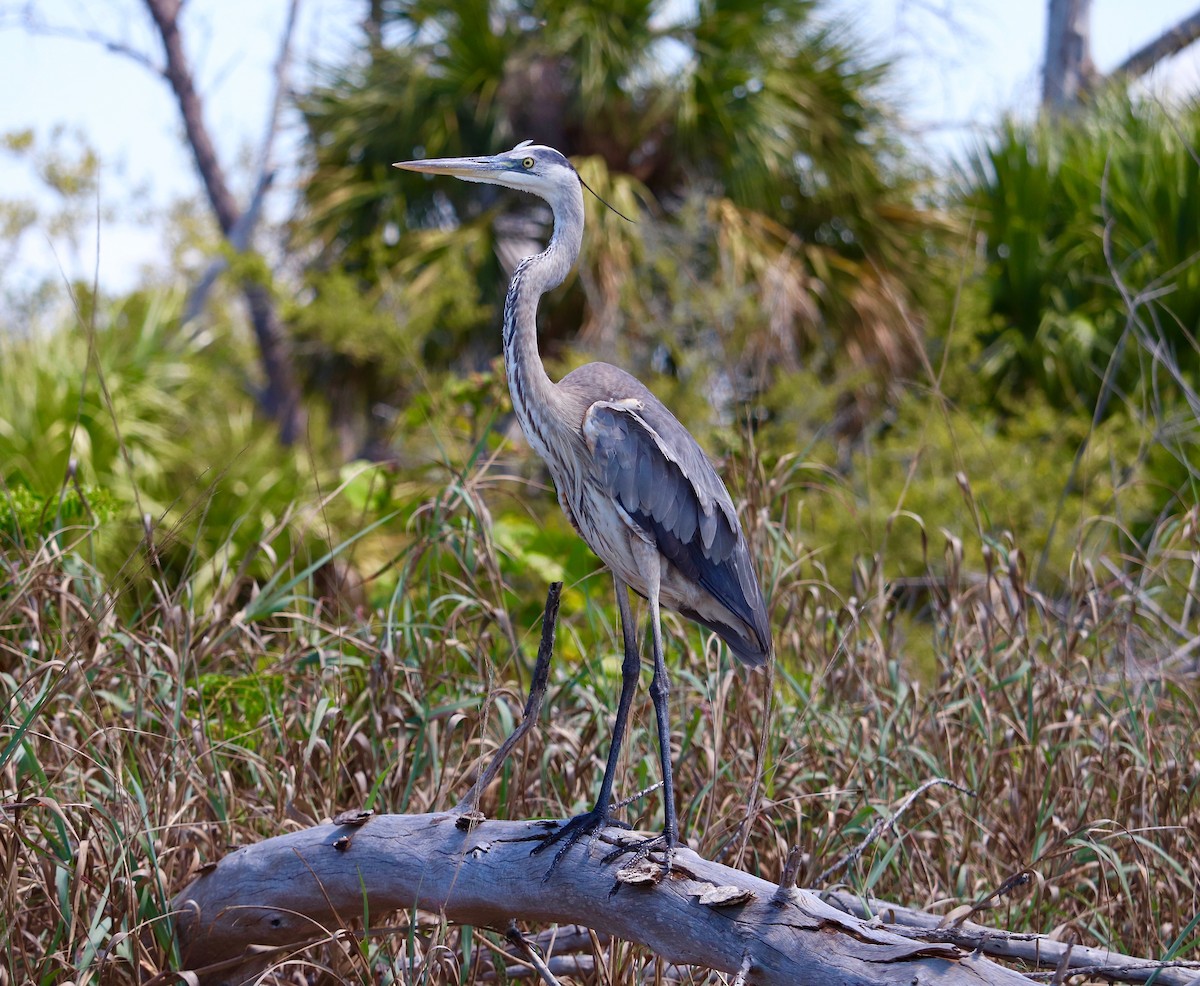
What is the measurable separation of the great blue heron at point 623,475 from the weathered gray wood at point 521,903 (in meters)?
0.36

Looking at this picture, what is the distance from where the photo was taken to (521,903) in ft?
6.57

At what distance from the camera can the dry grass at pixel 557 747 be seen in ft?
7.71

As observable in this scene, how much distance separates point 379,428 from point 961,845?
21.9 feet

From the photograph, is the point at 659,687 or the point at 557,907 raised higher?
the point at 659,687

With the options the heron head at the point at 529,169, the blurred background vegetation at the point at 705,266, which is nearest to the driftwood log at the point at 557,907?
the heron head at the point at 529,169

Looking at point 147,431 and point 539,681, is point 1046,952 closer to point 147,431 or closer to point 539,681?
point 539,681

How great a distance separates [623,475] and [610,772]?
61 centimetres

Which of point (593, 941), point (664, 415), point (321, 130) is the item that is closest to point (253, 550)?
point (664, 415)

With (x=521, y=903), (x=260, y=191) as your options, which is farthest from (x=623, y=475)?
(x=260, y=191)

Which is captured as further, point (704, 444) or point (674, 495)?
point (704, 444)

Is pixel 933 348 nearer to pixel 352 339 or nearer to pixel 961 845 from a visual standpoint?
pixel 352 339

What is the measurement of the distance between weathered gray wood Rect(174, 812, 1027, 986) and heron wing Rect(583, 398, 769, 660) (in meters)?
0.65

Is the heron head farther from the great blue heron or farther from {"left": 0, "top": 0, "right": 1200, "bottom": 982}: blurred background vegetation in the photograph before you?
{"left": 0, "top": 0, "right": 1200, "bottom": 982}: blurred background vegetation

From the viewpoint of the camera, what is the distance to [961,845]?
2.83 m
